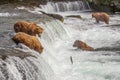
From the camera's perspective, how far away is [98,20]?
2480 cm

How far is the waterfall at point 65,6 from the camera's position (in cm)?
3120

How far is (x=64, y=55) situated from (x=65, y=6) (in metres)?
17.2

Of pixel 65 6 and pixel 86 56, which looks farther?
pixel 65 6

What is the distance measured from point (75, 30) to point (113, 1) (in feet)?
37.2

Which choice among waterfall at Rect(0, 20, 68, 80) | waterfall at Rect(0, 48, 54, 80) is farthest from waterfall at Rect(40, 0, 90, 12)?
waterfall at Rect(0, 48, 54, 80)

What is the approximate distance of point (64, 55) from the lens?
15.0 m

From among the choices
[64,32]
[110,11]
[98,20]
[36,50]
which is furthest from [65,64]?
[110,11]

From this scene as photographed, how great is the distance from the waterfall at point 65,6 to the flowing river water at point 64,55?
7.52 m

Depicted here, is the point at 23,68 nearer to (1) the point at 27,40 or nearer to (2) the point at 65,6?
(1) the point at 27,40

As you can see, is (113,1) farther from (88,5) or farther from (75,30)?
(75,30)

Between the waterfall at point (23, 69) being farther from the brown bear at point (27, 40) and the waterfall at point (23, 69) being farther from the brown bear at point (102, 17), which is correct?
the brown bear at point (102, 17)

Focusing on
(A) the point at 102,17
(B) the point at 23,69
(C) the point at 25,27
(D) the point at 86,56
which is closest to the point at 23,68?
(B) the point at 23,69

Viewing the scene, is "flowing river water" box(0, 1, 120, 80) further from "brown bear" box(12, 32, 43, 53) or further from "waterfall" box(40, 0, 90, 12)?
"waterfall" box(40, 0, 90, 12)

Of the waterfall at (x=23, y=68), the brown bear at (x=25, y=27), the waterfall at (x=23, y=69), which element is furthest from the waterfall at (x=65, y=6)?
the waterfall at (x=23, y=69)
